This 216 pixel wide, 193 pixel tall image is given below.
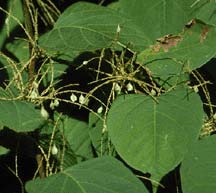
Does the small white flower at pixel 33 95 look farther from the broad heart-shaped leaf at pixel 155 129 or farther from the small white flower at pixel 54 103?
the broad heart-shaped leaf at pixel 155 129

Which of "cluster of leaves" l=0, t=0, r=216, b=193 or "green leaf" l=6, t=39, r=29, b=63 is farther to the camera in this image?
"green leaf" l=6, t=39, r=29, b=63

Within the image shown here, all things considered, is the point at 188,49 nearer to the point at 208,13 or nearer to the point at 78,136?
the point at 208,13

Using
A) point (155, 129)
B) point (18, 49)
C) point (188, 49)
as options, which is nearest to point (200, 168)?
point (155, 129)

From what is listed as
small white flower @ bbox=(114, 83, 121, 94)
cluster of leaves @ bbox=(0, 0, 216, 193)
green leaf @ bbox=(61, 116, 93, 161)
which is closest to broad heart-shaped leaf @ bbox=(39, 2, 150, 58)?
cluster of leaves @ bbox=(0, 0, 216, 193)

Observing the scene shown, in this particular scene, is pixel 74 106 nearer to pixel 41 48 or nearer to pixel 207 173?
pixel 41 48

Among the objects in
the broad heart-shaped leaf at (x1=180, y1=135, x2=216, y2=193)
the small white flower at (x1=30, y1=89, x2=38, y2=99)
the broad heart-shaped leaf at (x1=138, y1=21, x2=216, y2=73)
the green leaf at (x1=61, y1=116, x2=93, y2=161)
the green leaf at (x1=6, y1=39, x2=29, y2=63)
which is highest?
the broad heart-shaped leaf at (x1=138, y1=21, x2=216, y2=73)

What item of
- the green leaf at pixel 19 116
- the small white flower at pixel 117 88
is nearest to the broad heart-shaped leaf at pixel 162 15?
the small white flower at pixel 117 88

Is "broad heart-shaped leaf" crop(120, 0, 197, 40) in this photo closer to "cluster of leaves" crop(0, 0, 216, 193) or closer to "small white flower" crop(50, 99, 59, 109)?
"cluster of leaves" crop(0, 0, 216, 193)
